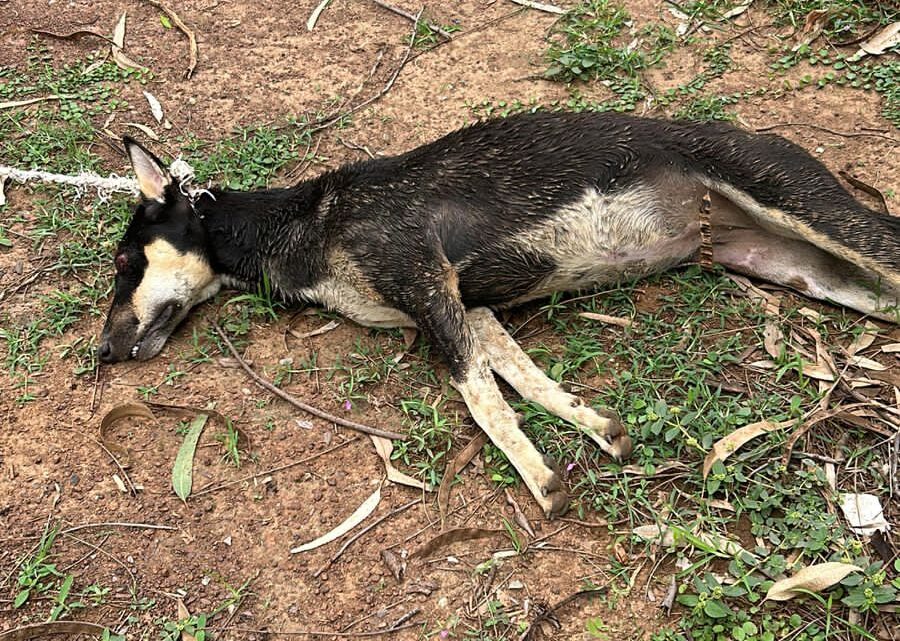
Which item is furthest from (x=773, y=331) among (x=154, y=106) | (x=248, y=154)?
(x=154, y=106)

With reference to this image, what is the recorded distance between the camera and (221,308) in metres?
5.37

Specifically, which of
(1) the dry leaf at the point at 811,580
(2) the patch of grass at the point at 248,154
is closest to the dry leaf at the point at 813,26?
(2) the patch of grass at the point at 248,154

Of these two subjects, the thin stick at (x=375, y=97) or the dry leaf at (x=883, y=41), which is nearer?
the dry leaf at (x=883, y=41)

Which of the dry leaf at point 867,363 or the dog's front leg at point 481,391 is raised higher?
the dry leaf at point 867,363

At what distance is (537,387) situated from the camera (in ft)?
14.8

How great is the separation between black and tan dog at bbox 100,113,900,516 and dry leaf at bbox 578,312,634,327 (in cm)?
24

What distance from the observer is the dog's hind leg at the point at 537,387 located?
13.6 feet

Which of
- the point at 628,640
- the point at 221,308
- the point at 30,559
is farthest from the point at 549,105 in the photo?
the point at 30,559

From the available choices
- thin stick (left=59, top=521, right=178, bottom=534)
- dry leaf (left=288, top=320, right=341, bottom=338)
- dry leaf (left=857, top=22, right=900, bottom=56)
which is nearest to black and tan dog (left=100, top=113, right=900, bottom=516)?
dry leaf (left=288, top=320, right=341, bottom=338)

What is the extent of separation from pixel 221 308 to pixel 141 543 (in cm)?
177

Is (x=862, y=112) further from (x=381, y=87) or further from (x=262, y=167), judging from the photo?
(x=262, y=167)

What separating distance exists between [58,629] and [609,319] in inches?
129

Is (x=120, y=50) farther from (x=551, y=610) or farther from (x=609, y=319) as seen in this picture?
(x=551, y=610)

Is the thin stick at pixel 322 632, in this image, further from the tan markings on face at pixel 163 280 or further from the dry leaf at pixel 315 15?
the dry leaf at pixel 315 15
